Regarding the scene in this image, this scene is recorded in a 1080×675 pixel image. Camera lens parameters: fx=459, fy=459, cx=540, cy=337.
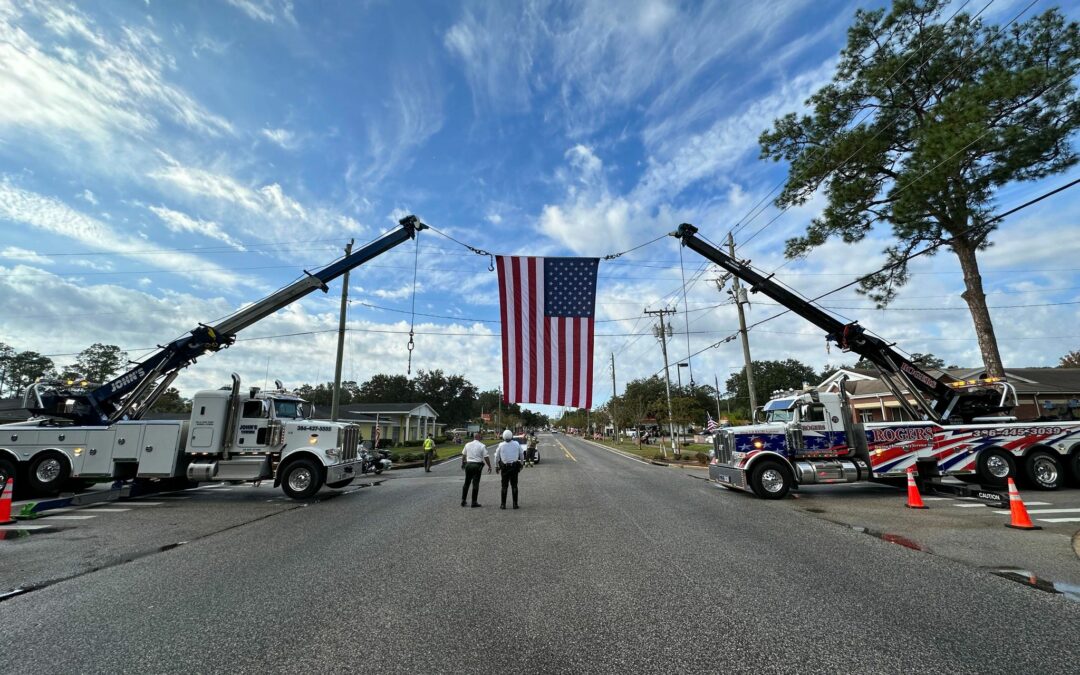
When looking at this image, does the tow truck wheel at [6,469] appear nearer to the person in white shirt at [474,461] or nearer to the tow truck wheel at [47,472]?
the tow truck wheel at [47,472]

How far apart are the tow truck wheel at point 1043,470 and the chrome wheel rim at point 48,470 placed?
26.3 m

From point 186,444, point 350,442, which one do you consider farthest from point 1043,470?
point 186,444

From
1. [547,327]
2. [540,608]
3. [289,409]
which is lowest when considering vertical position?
[540,608]

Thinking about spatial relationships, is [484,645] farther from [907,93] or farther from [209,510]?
[907,93]

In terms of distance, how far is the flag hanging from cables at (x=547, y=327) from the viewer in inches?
476

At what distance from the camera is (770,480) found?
39.1 ft

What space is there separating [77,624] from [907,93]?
24799 mm

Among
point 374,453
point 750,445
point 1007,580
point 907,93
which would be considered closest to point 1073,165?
point 907,93

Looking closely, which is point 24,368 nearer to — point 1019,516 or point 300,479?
point 300,479

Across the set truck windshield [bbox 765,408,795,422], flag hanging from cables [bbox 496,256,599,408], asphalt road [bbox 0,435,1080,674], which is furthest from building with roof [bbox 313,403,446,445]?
asphalt road [bbox 0,435,1080,674]

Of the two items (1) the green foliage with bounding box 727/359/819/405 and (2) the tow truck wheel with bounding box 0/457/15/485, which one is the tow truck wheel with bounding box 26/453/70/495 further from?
(1) the green foliage with bounding box 727/359/819/405

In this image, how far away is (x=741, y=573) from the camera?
5.36 meters

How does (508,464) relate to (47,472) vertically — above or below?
above

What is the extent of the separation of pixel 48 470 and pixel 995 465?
84.2 feet
